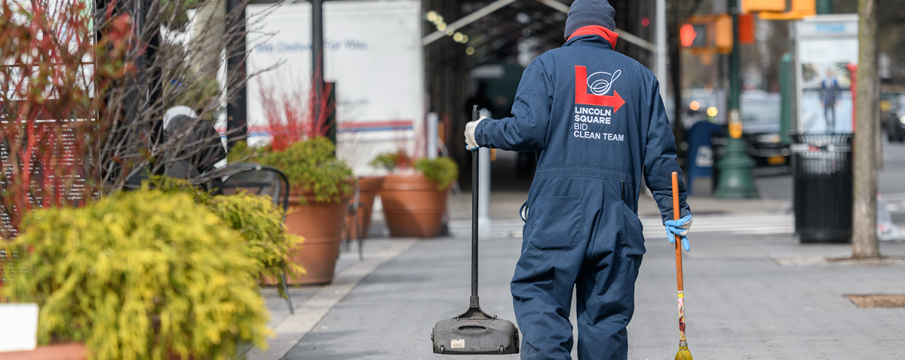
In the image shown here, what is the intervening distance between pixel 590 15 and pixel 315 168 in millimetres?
3835

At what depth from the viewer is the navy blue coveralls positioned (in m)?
3.75

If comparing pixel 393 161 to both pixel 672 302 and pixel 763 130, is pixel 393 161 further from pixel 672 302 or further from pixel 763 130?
pixel 763 130

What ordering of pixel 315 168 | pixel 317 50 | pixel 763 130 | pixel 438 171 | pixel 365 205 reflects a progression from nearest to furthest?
pixel 315 168 → pixel 317 50 → pixel 365 205 → pixel 438 171 → pixel 763 130

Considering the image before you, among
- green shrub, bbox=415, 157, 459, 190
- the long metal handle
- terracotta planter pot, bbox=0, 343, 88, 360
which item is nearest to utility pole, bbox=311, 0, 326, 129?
green shrub, bbox=415, 157, 459, 190

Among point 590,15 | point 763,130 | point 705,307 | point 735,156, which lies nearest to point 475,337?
point 590,15

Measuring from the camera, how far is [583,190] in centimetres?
377

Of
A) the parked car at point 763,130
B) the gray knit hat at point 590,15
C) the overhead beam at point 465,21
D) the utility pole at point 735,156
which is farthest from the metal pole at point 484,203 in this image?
the parked car at point 763,130

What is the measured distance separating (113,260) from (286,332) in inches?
133

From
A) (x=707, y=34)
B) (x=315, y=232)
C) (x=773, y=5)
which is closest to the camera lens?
(x=315, y=232)

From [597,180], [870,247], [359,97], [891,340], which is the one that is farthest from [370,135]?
[597,180]

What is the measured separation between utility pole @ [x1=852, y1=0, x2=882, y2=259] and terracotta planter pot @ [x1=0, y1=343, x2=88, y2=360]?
749 cm

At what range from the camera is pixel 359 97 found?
14.5 metres

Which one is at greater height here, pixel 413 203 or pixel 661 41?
pixel 661 41

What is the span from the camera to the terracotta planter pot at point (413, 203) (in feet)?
38.7
